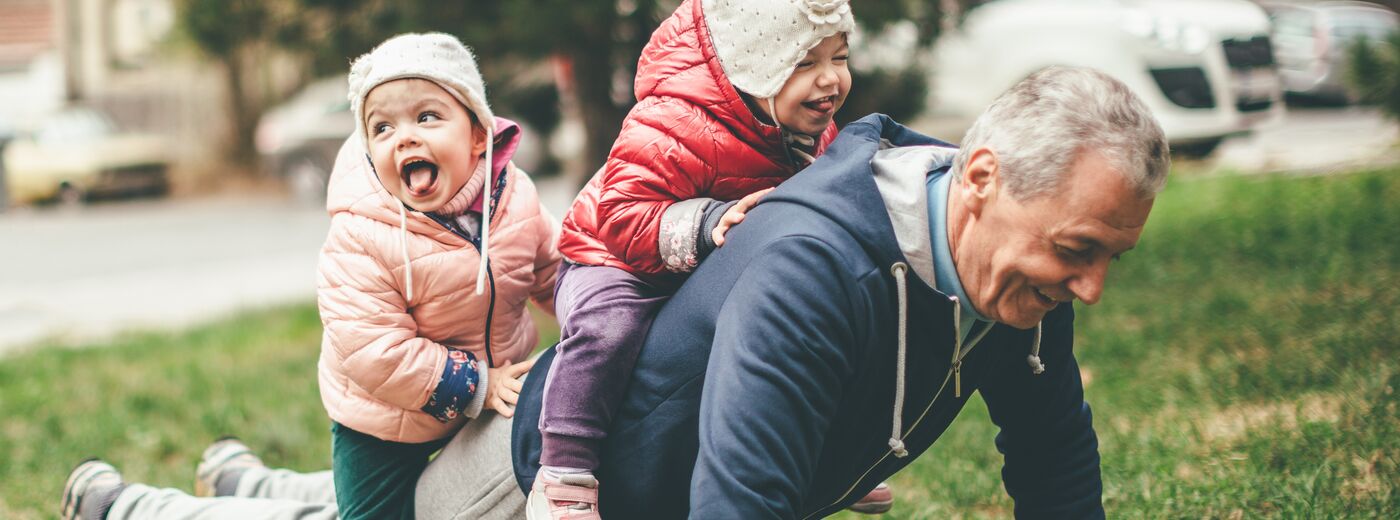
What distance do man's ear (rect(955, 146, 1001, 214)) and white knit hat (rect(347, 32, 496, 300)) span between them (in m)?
1.02

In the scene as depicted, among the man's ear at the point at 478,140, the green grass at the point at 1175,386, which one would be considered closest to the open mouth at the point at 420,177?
the man's ear at the point at 478,140

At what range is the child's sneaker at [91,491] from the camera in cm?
330

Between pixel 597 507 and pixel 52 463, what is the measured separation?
3.30 m

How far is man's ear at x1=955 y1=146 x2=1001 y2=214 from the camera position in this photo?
1.95 m

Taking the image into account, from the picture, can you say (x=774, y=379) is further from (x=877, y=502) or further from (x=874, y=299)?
(x=877, y=502)

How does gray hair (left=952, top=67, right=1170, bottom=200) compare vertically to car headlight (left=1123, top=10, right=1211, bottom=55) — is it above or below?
above

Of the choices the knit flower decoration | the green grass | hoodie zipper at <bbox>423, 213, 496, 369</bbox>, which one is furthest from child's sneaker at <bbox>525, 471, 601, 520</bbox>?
the green grass

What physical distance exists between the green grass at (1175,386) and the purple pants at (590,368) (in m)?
1.51

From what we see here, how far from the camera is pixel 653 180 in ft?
7.66

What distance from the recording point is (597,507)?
7.73 feet

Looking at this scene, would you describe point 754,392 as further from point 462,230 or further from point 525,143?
point 525,143

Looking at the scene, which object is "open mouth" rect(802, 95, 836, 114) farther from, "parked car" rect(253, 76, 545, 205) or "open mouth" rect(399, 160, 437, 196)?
"parked car" rect(253, 76, 545, 205)

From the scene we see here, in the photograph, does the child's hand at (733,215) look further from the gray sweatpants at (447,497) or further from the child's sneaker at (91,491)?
the child's sneaker at (91,491)

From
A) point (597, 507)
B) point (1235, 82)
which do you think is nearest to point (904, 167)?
point (597, 507)
